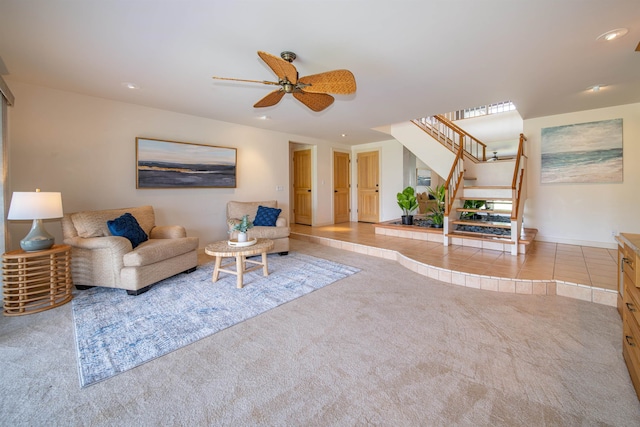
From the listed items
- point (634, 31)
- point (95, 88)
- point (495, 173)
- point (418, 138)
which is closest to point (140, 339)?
point (95, 88)

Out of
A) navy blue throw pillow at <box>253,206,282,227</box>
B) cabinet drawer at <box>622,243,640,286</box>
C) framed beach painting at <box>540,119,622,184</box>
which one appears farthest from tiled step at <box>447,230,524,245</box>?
navy blue throw pillow at <box>253,206,282,227</box>

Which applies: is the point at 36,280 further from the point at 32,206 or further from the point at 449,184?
the point at 449,184

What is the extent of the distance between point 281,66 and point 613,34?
9.11 feet

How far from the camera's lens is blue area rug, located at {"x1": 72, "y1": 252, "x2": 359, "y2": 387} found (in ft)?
6.32

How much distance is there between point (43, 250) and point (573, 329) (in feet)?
15.8

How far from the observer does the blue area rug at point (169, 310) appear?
1927 mm

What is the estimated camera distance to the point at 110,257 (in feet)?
9.82

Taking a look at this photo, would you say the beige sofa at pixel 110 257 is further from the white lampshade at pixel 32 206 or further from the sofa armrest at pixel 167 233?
the white lampshade at pixel 32 206

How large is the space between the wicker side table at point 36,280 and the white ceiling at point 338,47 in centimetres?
192

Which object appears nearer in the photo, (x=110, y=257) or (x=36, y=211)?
(x=36, y=211)

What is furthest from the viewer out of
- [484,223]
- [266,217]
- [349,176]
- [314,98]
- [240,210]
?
[349,176]

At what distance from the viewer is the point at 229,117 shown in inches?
192

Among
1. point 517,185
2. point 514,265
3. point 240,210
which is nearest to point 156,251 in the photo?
point 240,210

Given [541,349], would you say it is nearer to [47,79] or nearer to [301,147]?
[47,79]
